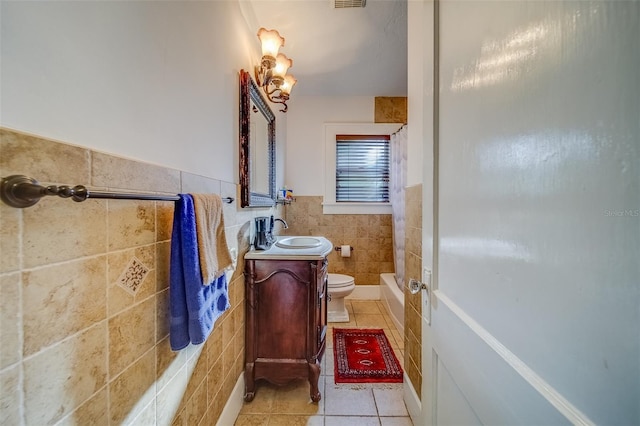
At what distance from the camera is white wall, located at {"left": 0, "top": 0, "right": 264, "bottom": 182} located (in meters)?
0.46

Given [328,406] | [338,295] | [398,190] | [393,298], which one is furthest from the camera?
[398,190]

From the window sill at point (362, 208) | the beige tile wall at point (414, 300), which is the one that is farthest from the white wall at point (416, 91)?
the window sill at point (362, 208)

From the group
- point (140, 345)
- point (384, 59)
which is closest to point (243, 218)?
point (140, 345)

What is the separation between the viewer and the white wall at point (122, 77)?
0.46m

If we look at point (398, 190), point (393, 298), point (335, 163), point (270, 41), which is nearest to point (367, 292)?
point (393, 298)

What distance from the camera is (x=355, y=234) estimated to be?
10.1 ft

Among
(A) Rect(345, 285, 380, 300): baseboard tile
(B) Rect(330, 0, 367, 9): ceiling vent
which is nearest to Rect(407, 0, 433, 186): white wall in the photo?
(B) Rect(330, 0, 367, 9): ceiling vent

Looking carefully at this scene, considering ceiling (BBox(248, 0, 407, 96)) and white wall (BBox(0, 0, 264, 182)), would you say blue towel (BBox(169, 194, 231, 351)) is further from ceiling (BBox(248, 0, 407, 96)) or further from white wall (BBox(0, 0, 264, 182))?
ceiling (BBox(248, 0, 407, 96))

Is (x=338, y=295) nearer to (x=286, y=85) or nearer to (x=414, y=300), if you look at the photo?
(x=414, y=300)

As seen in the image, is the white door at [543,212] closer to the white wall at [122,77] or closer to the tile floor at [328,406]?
the white wall at [122,77]

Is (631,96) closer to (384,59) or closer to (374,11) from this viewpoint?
(374,11)

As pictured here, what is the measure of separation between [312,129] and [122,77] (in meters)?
2.54

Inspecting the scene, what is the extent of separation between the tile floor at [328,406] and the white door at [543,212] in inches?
38.7

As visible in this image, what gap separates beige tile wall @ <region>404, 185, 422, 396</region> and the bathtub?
34.7 inches
